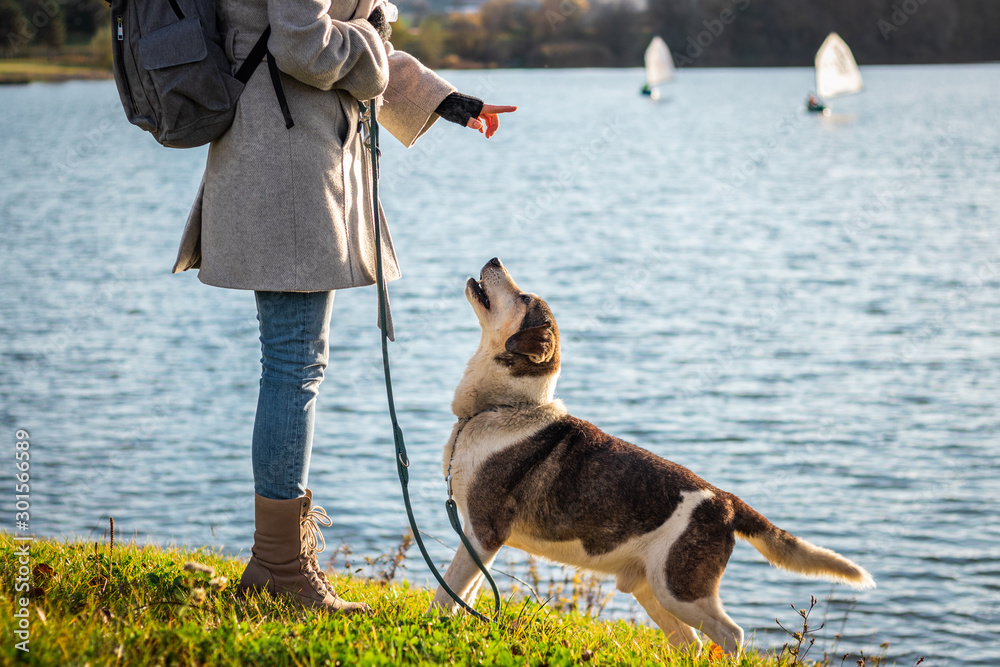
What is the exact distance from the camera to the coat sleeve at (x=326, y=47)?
120 inches

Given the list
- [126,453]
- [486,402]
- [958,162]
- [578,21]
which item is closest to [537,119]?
[958,162]

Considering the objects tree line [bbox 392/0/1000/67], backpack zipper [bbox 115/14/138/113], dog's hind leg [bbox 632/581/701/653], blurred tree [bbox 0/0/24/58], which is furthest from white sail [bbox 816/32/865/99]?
backpack zipper [bbox 115/14/138/113]

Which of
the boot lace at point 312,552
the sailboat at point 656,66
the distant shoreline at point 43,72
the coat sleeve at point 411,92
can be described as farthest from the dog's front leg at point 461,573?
the sailboat at point 656,66

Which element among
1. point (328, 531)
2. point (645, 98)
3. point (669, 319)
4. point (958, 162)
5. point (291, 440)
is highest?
point (645, 98)

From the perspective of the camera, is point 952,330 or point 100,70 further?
point 100,70

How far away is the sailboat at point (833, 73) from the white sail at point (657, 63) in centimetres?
1402

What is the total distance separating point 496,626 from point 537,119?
50749mm

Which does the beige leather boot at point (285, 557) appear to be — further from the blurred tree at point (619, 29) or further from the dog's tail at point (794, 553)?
the blurred tree at point (619, 29)

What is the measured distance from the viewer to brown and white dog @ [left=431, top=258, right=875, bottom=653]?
367 cm

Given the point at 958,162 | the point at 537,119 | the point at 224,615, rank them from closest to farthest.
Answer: the point at 224,615 → the point at 958,162 → the point at 537,119

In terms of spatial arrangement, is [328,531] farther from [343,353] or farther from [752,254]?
[752,254]

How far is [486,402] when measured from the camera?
4.01 metres

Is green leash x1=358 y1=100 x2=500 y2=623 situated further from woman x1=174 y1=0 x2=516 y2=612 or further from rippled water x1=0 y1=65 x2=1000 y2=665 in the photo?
rippled water x1=0 y1=65 x2=1000 y2=665

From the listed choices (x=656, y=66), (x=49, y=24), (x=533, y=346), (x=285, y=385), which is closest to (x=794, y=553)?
(x=533, y=346)
